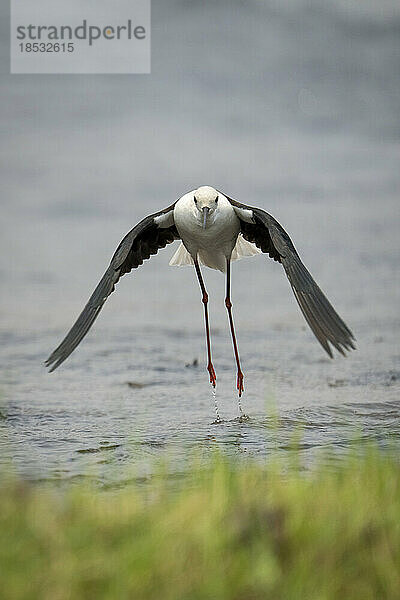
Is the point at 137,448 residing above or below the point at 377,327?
below

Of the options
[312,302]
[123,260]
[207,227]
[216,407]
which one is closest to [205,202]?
[207,227]

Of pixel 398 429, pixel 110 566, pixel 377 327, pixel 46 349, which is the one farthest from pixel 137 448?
pixel 377 327

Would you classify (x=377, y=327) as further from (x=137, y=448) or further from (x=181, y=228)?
(x=137, y=448)

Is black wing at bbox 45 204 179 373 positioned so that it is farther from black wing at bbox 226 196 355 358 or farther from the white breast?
black wing at bbox 226 196 355 358

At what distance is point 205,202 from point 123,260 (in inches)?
14.5

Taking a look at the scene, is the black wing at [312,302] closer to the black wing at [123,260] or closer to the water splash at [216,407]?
the black wing at [123,260]

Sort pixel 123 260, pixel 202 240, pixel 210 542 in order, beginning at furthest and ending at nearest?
1. pixel 202 240
2. pixel 123 260
3. pixel 210 542

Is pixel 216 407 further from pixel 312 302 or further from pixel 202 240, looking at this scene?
pixel 312 302

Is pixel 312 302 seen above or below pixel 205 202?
below

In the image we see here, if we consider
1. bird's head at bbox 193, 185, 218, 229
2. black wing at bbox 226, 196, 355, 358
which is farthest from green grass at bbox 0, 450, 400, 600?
bird's head at bbox 193, 185, 218, 229

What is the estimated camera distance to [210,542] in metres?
1.09

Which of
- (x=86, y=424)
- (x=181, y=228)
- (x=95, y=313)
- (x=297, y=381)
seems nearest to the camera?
(x=95, y=313)

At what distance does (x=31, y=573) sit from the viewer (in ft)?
3.35

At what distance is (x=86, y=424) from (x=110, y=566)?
3.44 feet
